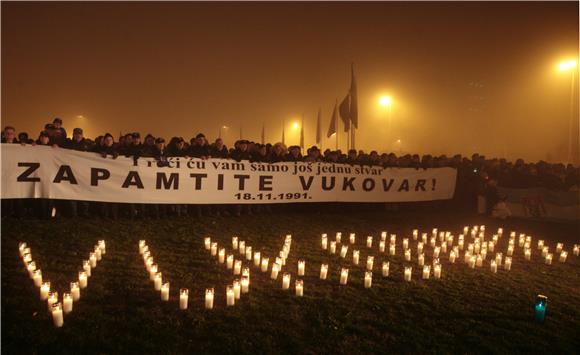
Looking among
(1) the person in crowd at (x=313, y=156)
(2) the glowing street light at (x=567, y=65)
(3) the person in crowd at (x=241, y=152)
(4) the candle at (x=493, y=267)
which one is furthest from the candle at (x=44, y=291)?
(2) the glowing street light at (x=567, y=65)

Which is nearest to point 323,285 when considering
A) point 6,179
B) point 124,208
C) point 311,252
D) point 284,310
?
point 284,310

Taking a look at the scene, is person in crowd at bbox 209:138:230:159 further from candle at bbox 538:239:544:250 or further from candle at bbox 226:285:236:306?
candle at bbox 538:239:544:250

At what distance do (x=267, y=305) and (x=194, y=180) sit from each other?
533 centimetres

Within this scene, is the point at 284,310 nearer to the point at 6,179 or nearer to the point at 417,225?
the point at 6,179

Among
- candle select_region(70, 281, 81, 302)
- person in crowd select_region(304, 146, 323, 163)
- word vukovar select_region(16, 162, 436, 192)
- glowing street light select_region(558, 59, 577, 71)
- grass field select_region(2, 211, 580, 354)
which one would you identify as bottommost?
grass field select_region(2, 211, 580, 354)

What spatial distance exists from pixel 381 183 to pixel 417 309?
773cm

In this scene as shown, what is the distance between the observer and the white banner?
8.13 meters

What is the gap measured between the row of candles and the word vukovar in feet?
6.77

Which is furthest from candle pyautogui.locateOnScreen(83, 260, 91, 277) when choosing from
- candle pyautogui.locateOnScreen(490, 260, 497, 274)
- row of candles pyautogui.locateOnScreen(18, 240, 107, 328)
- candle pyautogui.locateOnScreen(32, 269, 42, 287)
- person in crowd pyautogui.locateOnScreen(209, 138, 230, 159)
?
candle pyautogui.locateOnScreen(490, 260, 497, 274)

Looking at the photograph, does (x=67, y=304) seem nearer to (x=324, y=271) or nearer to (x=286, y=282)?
(x=286, y=282)

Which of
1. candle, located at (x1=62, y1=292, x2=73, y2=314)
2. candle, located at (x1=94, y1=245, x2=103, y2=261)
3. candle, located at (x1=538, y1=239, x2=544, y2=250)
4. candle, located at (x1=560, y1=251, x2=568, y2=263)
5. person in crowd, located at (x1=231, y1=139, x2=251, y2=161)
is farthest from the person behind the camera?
person in crowd, located at (x1=231, y1=139, x2=251, y2=161)

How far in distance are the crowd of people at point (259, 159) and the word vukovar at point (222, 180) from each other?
0.44 metres

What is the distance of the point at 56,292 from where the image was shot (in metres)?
4.73

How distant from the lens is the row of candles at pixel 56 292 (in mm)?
4211
